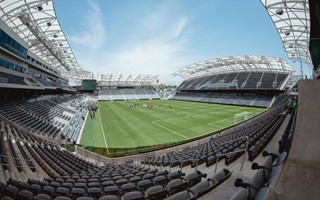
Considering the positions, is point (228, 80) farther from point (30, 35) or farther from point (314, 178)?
point (314, 178)

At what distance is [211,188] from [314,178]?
202cm

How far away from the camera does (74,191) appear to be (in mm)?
5289

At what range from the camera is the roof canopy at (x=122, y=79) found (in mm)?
83069

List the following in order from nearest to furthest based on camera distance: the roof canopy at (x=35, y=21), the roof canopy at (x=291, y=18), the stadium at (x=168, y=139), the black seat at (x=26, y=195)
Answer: the stadium at (x=168, y=139) < the black seat at (x=26, y=195) < the roof canopy at (x=291, y=18) < the roof canopy at (x=35, y=21)

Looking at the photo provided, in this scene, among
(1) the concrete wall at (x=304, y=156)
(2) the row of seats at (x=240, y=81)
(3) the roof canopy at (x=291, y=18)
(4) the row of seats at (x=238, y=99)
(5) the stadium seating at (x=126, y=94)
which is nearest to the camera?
(1) the concrete wall at (x=304, y=156)

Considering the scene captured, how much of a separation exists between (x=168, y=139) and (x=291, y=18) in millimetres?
17413

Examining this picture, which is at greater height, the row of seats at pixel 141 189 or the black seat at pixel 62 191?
the row of seats at pixel 141 189

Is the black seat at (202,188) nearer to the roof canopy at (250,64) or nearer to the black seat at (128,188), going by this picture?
the black seat at (128,188)

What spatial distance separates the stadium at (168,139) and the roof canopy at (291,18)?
94mm

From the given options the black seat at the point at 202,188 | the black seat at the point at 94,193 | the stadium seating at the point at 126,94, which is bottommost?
the black seat at the point at 94,193

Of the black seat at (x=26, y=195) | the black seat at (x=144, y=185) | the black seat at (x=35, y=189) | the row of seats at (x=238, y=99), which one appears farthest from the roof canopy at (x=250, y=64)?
the black seat at (x=26, y=195)

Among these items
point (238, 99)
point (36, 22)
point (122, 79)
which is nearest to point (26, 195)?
point (36, 22)

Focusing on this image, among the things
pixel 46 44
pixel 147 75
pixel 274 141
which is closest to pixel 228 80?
pixel 147 75

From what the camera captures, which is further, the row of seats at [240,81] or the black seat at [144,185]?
the row of seats at [240,81]
